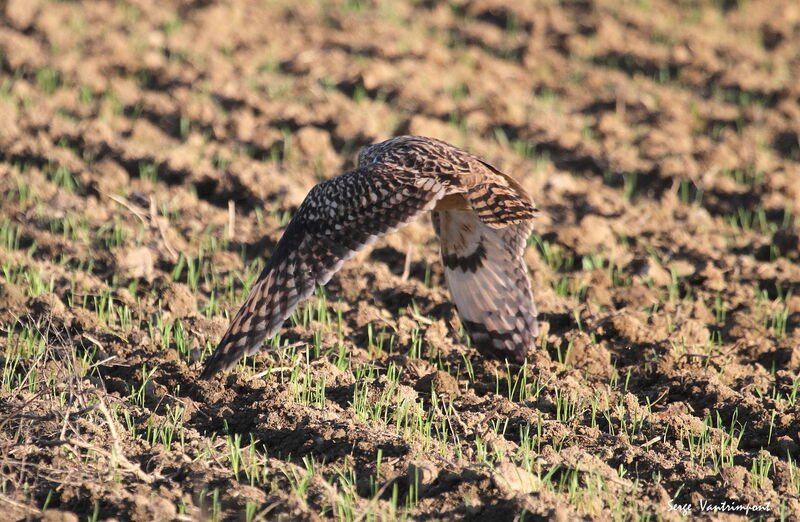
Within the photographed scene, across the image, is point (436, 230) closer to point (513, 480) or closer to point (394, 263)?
point (394, 263)

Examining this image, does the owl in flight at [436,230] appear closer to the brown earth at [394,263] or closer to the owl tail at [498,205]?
the owl tail at [498,205]

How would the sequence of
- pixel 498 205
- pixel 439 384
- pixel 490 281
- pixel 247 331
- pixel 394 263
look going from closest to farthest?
1. pixel 247 331
2. pixel 498 205
3. pixel 439 384
4. pixel 490 281
5. pixel 394 263

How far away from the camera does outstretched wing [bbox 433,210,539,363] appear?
19.4 feet

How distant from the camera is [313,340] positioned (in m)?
6.06

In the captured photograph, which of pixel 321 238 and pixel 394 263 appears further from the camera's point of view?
pixel 394 263

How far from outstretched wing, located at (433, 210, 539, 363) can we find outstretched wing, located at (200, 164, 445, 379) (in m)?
0.82

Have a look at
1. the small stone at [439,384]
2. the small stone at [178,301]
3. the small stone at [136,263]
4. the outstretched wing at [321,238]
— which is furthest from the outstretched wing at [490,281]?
the small stone at [136,263]

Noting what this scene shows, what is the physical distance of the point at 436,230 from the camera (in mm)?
6281

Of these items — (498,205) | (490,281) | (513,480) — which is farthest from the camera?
(490,281)

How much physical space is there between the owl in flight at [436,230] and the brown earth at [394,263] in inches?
10.9

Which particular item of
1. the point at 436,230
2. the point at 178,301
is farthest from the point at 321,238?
the point at 178,301

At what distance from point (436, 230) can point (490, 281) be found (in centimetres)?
45

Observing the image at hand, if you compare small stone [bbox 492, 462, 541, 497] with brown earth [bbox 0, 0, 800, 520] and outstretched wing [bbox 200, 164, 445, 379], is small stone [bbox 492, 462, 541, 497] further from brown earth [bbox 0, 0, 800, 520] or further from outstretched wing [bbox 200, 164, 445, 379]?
outstretched wing [bbox 200, 164, 445, 379]

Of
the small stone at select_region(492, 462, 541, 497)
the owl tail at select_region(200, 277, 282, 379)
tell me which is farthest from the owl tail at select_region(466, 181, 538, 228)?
the small stone at select_region(492, 462, 541, 497)
